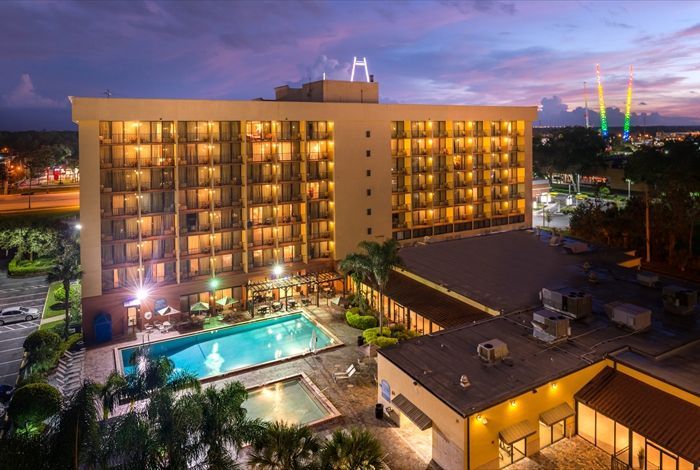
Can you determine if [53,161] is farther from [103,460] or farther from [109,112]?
[103,460]

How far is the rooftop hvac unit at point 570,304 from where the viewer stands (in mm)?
29062

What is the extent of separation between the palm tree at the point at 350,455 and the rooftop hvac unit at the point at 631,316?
18973 mm

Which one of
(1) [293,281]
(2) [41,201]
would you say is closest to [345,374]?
(1) [293,281]

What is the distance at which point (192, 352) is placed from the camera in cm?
3797

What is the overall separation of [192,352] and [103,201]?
14509mm

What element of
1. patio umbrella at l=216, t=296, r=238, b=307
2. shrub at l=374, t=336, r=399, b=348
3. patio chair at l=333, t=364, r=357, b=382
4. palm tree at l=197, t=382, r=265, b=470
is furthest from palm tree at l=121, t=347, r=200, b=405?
patio umbrella at l=216, t=296, r=238, b=307

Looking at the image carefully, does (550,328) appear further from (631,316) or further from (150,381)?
(150,381)

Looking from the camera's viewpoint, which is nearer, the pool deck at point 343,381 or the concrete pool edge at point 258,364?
the pool deck at point 343,381

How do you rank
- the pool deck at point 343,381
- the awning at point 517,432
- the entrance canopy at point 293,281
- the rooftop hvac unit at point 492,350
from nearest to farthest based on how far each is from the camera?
the awning at point 517,432 < the pool deck at point 343,381 < the rooftop hvac unit at point 492,350 < the entrance canopy at point 293,281

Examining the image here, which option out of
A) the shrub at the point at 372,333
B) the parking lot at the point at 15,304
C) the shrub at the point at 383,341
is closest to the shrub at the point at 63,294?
the parking lot at the point at 15,304

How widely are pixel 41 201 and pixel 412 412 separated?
91.9 meters

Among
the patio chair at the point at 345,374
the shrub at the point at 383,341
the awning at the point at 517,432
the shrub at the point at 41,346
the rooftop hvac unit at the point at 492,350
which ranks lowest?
the patio chair at the point at 345,374

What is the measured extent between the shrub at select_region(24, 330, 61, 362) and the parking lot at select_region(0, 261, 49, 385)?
2.29 metres

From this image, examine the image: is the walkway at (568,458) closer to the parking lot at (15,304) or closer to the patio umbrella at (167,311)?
the patio umbrella at (167,311)
